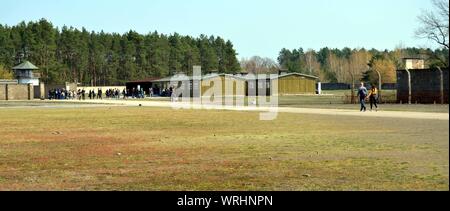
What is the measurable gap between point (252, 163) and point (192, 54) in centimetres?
12951

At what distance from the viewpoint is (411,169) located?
973 cm

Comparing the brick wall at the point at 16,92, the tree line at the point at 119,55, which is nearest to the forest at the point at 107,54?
the tree line at the point at 119,55

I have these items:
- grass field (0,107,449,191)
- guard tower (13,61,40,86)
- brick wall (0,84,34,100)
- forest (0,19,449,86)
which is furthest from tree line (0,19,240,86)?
grass field (0,107,449,191)

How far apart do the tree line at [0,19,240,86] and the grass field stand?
10565cm

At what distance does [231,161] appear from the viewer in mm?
11875

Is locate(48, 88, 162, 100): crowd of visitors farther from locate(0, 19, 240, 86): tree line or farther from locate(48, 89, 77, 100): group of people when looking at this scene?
locate(0, 19, 240, 86): tree line

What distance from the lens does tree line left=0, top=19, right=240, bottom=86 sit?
119812 mm

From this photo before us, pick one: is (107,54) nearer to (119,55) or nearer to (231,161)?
(119,55)

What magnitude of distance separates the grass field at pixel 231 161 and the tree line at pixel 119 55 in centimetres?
10565

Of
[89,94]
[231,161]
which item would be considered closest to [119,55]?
[89,94]

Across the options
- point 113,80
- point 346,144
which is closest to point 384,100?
point 346,144

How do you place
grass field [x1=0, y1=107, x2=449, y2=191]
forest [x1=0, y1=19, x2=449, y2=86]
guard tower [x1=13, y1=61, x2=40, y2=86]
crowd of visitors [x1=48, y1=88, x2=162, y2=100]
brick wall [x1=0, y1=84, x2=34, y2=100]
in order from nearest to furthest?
grass field [x1=0, y1=107, x2=449, y2=191] → crowd of visitors [x1=48, y1=88, x2=162, y2=100] → brick wall [x1=0, y1=84, x2=34, y2=100] → guard tower [x1=13, y1=61, x2=40, y2=86] → forest [x1=0, y1=19, x2=449, y2=86]

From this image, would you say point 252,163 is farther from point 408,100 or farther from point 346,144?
point 408,100

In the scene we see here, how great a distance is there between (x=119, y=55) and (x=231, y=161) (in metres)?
128
